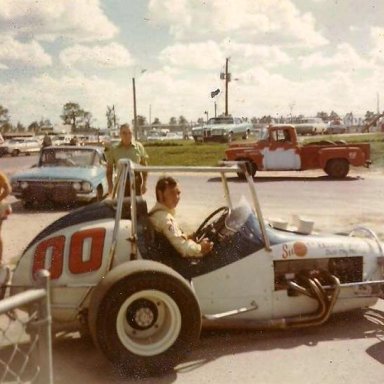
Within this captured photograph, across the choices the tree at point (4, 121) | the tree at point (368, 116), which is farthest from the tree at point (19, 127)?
the tree at point (368, 116)

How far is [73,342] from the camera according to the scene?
4801mm

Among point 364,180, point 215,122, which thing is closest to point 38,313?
point 364,180

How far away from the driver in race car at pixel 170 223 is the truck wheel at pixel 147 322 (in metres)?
0.43

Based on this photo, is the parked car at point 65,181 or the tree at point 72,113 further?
the tree at point 72,113

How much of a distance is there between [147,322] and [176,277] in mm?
391

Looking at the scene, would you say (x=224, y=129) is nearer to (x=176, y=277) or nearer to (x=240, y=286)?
(x=240, y=286)

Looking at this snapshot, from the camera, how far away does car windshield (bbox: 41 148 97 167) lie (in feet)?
43.4

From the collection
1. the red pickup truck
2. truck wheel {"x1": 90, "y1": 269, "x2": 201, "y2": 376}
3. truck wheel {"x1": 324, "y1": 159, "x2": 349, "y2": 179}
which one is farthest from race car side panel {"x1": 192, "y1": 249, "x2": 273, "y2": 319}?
truck wheel {"x1": 324, "y1": 159, "x2": 349, "y2": 179}

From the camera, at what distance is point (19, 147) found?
1764 inches

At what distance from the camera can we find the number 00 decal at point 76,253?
4.41 metres

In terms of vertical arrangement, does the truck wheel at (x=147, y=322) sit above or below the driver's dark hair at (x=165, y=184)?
below

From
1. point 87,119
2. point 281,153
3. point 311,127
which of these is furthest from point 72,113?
point 281,153

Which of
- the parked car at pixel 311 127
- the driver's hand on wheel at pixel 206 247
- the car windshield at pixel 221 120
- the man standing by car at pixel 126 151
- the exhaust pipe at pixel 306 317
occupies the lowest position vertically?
the exhaust pipe at pixel 306 317

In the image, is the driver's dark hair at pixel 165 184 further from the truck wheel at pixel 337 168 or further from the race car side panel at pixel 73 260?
the truck wheel at pixel 337 168
